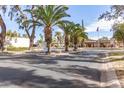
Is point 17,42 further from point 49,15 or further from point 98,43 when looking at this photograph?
point 49,15

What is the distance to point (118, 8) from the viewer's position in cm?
2317

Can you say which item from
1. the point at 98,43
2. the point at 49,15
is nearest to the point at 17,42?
the point at 98,43

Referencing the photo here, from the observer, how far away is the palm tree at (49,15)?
1687 inches

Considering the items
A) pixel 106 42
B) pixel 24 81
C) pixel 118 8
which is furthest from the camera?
pixel 106 42

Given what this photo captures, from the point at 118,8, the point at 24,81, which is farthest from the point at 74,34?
the point at 24,81

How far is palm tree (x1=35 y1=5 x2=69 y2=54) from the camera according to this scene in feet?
141

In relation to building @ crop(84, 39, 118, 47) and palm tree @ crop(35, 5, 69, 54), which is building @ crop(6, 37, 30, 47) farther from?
palm tree @ crop(35, 5, 69, 54)

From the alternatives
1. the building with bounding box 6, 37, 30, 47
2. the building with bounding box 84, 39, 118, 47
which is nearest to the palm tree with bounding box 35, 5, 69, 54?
the building with bounding box 6, 37, 30, 47

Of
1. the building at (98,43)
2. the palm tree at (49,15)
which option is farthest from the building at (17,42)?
the palm tree at (49,15)

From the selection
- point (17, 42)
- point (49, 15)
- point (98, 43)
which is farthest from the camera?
point (98, 43)

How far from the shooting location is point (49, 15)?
4309 cm

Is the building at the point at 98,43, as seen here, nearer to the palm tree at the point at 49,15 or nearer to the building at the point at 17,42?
the building at the point at 17,42
